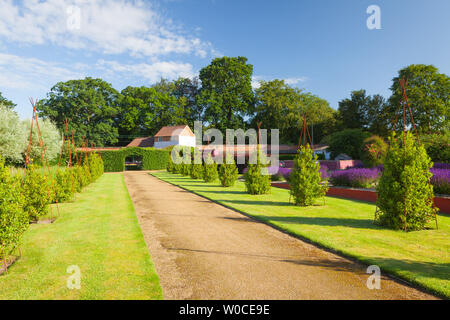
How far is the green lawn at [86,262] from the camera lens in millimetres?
3807

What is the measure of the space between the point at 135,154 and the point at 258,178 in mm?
29112

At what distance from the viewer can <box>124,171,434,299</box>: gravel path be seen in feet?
12.3

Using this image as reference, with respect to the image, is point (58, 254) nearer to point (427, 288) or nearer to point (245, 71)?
point (427, 288)

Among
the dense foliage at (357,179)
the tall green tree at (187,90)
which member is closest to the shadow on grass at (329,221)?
the dense foliage at (357,179)

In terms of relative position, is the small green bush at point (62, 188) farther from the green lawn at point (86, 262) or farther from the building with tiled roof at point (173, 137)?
the building with tiled roof at point (173, 137)

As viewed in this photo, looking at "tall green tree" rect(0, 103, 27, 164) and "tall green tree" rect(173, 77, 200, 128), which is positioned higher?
"tall green tree" rect(173, 77, 200, 128)

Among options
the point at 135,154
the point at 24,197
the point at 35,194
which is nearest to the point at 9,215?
the point at 24,197

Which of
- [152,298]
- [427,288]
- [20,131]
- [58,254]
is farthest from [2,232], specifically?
[20,131]

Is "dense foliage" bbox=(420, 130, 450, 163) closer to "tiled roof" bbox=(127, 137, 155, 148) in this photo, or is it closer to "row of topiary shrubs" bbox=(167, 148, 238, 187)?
"row of topiary shrubs" bbox=(167, 148, 238, 187)

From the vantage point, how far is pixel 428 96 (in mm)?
35594

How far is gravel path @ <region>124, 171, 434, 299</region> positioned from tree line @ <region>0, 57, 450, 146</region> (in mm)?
46067

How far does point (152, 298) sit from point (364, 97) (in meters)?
59.9

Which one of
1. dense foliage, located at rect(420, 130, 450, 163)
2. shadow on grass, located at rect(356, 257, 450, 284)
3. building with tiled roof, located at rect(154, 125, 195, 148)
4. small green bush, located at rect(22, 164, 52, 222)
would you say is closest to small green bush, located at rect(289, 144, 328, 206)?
shadow on grass, located at rect(356, 257, 450, 284)
